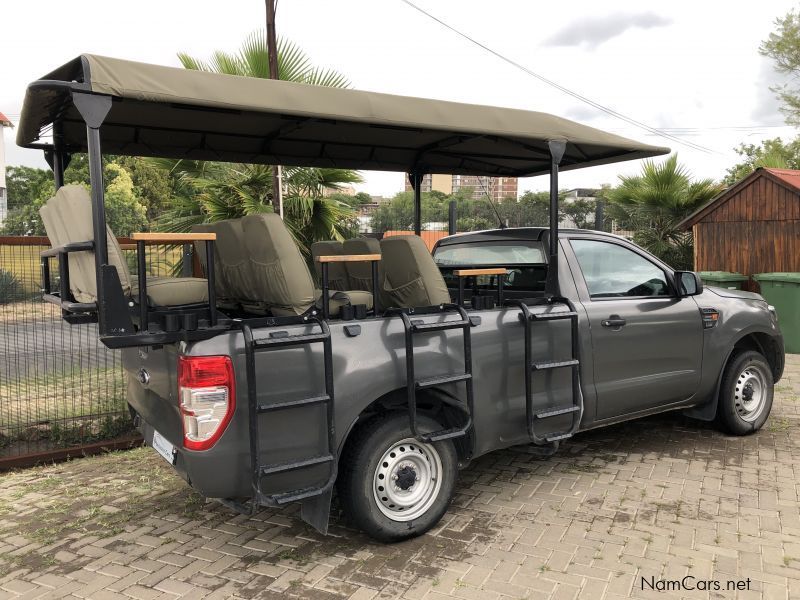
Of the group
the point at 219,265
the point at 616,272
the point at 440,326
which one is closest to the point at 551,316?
the point at 440,326

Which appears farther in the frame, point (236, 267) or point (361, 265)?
point (361, 265)

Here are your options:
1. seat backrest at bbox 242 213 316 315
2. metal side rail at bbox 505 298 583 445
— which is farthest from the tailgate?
metal side rail at bbox 505 298 583 445

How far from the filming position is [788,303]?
31.7 ft

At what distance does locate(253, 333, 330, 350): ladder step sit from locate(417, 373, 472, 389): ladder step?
0.67 metres

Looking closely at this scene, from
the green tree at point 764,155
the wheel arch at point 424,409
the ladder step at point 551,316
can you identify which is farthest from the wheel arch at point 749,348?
the green tree at point 764,155

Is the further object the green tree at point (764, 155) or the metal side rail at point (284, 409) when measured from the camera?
the green tree at point (764, 155)

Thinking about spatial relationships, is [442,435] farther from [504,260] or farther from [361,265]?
[504,260]

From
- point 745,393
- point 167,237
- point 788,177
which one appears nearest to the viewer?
point 167,237

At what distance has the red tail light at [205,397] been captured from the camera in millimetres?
3045

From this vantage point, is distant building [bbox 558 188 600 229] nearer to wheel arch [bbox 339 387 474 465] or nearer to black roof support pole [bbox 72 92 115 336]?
wheel arch [bbox 339 387 474 465]

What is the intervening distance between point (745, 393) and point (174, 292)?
4.89 meters

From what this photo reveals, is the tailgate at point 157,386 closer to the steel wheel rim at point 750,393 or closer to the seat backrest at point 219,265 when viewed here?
the seat backrest at point 219,265

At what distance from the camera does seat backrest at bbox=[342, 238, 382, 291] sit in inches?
175

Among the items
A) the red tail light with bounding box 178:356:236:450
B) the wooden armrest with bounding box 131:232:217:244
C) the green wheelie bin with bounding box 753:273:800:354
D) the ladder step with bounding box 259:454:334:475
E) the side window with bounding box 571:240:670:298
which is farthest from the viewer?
the green wheelie bin with bounding box 753:273:800:354
